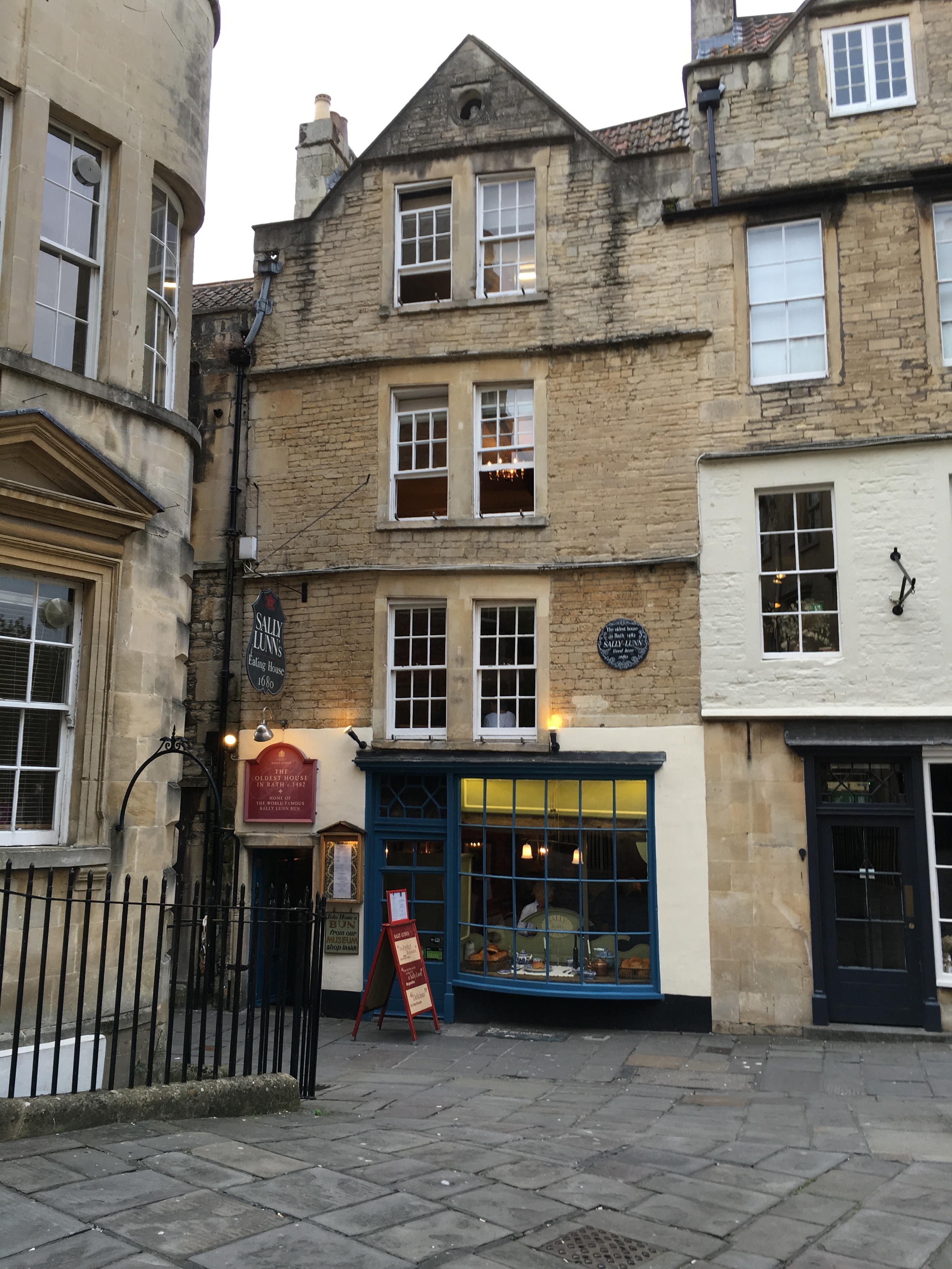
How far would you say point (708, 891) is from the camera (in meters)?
12.1

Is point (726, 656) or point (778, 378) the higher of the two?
point (778, 378)

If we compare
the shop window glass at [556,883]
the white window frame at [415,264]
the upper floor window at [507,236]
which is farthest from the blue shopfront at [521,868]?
the upper floor window at [507,236]

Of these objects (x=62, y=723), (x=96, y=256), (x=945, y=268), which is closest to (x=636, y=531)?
(x=945, y=268)

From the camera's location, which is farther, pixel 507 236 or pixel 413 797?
pixel 507 236

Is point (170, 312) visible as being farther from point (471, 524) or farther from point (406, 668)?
point (406, 668)

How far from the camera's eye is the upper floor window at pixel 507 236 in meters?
14.3

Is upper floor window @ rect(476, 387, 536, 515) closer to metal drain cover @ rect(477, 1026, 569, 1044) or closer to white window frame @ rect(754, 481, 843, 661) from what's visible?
white window frame @ rect(754, 481, 843, 661)

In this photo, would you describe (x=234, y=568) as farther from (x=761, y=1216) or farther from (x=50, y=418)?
(x=761, y=1216)

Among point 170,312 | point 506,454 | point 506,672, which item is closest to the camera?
point 170,312

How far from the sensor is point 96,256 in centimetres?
962

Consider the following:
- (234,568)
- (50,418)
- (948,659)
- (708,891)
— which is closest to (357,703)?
(234,568)

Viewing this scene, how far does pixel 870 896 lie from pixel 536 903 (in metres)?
4.02

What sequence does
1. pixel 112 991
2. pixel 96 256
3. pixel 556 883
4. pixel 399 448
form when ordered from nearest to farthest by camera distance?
pixel 112 991 < pixel 96 256 < pixel 556 883 < pixel 399 448

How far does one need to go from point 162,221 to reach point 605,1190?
976 centimetres
